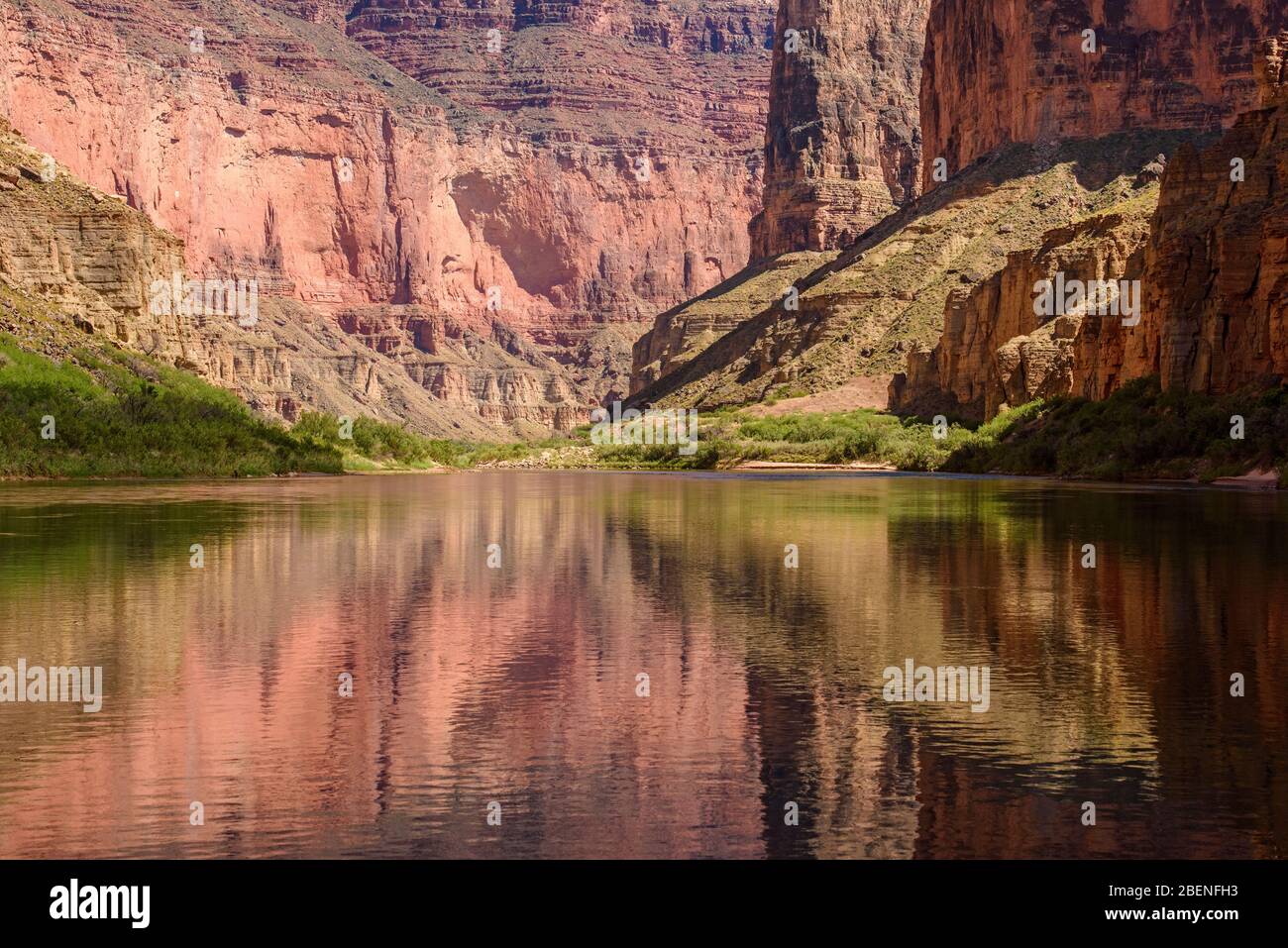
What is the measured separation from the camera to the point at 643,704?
1305 cm

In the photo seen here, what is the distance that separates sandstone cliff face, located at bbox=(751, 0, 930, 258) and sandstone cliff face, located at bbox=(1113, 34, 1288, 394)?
357 ft

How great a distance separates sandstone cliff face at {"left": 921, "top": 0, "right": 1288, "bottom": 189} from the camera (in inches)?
4916

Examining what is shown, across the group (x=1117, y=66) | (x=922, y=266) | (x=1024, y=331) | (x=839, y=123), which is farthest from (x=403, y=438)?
(x=839, y=123)

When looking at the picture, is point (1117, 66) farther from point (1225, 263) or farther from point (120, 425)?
point (120, 425)

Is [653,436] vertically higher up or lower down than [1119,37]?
lower down

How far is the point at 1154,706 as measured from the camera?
512 inches

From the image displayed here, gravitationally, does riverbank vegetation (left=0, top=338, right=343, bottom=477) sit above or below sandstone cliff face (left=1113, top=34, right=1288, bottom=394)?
below

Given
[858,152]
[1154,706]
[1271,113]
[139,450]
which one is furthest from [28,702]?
[858,152]

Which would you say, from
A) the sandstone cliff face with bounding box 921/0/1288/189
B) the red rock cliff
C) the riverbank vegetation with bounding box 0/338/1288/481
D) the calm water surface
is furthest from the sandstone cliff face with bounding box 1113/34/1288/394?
the sandstone cliff face with bounding box 921/0/1288/189

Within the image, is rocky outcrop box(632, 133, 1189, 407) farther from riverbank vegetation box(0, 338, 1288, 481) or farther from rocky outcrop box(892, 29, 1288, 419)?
rocky outcrop box(892, 29, 1288, 419)

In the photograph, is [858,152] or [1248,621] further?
[858,152]
